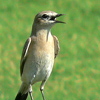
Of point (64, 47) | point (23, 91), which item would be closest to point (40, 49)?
point (23, 91)

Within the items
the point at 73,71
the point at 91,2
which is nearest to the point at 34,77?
the point at 73,71

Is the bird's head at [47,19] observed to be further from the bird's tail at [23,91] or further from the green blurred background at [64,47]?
the green blurred background at [64,47]

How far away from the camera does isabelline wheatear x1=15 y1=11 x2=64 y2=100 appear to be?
863 centimetres

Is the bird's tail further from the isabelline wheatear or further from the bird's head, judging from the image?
the bird's head

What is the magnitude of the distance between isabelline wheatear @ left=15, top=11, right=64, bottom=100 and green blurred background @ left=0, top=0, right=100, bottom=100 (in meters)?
4.57

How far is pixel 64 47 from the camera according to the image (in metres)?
17.5

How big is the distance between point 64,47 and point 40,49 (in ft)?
28.6

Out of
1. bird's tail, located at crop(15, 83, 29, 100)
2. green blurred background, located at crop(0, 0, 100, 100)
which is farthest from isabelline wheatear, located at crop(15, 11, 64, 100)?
green blurred background, located at crop(0, 0, 100, 100)

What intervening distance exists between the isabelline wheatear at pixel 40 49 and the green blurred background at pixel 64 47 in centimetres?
457

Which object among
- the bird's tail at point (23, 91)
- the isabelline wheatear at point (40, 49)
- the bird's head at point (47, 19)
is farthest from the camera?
the bird's tail at point (23, 91)

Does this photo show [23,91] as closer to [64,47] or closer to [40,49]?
[40,49]

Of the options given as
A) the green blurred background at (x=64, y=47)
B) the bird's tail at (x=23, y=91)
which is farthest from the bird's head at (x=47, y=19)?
the green blurred background at (x=64, y=47)

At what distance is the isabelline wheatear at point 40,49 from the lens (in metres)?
8.63

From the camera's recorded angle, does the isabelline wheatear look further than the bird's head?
Yes
